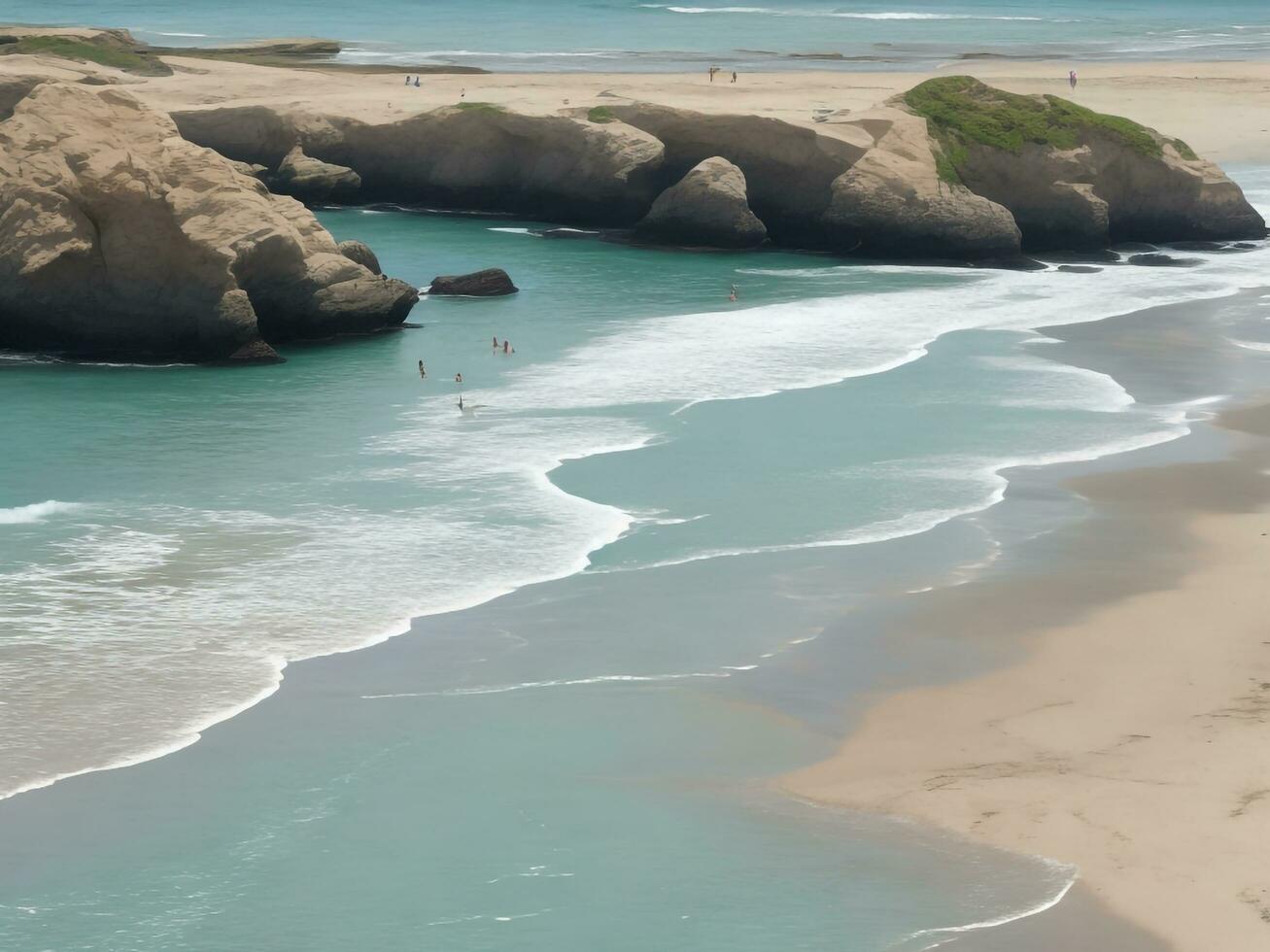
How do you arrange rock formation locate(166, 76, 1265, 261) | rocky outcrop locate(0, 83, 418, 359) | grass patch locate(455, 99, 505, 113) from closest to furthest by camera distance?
rocky outcrop locate(0, 83, 418, 359) < rock formation locate(166, 76, 1265, 261) < grass patch locate(455, 99, 505, 113)

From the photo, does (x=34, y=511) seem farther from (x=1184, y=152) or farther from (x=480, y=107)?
(x=1184, y=152)

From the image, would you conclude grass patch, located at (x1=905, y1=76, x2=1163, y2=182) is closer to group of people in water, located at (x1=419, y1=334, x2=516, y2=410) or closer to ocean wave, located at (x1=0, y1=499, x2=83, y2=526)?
group of people in water, located at (x1=419, y1=334, x2=516, y2=410)

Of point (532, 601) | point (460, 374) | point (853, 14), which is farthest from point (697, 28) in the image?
point (532, 601)

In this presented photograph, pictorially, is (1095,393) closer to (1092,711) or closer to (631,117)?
(1092,711)

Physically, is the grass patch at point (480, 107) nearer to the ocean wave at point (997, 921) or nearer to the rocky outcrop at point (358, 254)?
the rocky outcrop at point (358, 254)

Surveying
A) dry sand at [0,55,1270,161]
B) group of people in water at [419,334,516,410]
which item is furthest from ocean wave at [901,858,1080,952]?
dry sand at [0,55,1270,161]

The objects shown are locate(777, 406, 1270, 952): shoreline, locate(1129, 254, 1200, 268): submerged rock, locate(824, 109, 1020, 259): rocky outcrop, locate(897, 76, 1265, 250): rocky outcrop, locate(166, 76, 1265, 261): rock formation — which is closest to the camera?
locate(777, 406, 1270, 952): shoreline
